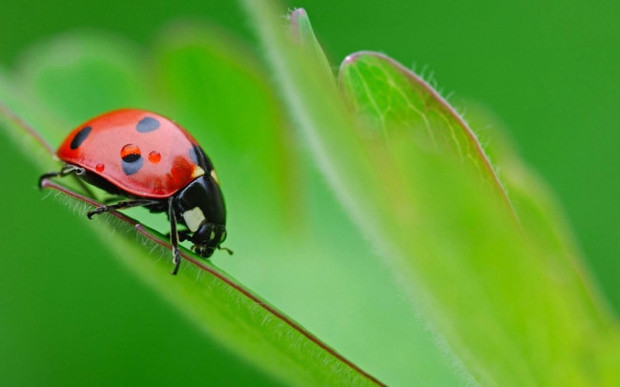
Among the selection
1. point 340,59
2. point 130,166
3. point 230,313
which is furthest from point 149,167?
point 340,59

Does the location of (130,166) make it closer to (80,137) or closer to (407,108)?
(80,137)

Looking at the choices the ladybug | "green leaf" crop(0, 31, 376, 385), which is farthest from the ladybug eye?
"green leaf" crop(0, 31, 376, 385)

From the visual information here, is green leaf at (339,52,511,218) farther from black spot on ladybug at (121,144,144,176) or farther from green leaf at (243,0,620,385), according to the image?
black spot on ladybug at (121,144,144,176)

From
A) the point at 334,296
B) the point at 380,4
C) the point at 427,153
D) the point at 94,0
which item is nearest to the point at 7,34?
the point at 94,0

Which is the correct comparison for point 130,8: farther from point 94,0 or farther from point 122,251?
point 122,251

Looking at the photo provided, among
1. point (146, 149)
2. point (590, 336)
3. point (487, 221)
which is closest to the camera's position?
point (487, 221)

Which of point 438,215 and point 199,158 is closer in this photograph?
point 438,215
